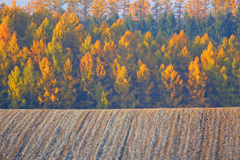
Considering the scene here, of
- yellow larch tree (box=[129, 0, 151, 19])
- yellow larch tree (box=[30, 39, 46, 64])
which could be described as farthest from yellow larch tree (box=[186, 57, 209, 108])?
yellow larch tree (box=[129, 0, 151, 19])

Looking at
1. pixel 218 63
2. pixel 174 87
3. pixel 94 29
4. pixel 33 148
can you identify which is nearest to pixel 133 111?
pixel 33 148

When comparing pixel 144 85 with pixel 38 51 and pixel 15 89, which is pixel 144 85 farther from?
pixel 15 89

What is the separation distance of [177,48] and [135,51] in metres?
6.48

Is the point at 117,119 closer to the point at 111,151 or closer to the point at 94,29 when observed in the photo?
the point at 111,151

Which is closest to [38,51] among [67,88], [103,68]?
[67,88]

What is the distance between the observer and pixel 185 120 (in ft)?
63.5

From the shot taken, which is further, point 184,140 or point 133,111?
point 133,111

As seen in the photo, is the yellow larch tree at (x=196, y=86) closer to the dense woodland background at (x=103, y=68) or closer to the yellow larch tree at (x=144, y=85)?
the dense woodland background at (x=103, y=68)

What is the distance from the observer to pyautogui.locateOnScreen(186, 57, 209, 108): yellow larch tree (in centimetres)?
4106

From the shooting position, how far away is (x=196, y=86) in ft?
136

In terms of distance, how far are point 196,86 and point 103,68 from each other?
43.0 feet

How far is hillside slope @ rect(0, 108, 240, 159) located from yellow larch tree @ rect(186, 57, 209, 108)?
832 inches

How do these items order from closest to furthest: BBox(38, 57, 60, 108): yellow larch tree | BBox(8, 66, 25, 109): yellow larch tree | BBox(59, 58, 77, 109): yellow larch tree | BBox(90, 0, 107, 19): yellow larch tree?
BBox(8, 66, 25, 109): yellow larch tree, BBox(38, 57, 60, 108): yellow larch tree, BBox(59, 58, 77, 109): yellow larch tree, BBox(90, 0, 107, 19): yellow larch tree

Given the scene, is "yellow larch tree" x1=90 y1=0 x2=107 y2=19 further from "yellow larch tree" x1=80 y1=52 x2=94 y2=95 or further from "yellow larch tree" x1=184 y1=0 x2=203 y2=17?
"yellow larch tree" x1=80 y1=52 x2=94 y2=95
